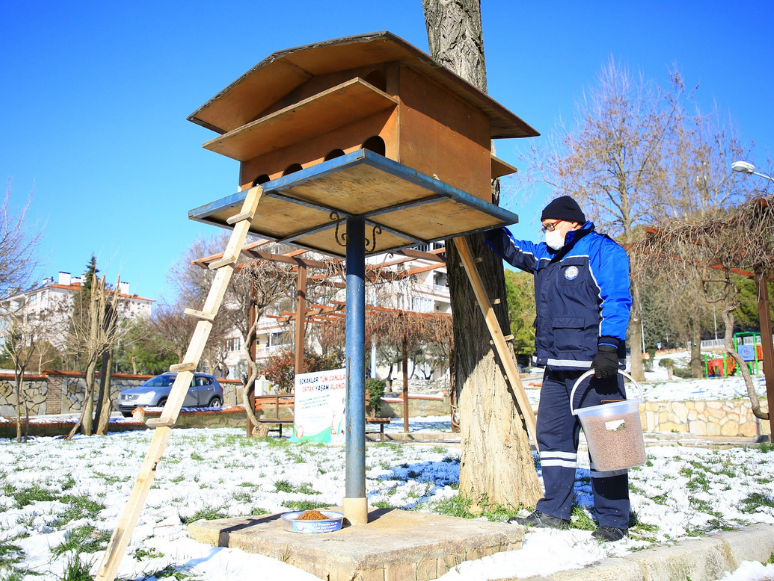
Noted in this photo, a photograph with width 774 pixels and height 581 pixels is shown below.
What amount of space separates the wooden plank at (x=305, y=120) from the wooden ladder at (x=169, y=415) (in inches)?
27.3

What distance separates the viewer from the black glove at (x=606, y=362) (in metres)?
3.37

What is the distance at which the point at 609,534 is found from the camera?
3354 mm

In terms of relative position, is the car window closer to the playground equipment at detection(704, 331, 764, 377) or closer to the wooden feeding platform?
the wooden feeding platform

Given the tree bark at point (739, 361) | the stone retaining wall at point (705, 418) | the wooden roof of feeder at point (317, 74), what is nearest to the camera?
the wooden roof of feeder at point (317, 74)

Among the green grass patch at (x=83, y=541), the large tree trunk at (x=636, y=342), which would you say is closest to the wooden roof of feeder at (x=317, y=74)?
the green grass patch at (x=83, y=541)

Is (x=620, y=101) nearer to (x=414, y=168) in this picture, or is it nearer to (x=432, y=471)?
(x=432, y=471)

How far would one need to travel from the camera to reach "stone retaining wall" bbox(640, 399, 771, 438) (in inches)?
448

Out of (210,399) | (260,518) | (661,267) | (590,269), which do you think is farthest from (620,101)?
(260,518)

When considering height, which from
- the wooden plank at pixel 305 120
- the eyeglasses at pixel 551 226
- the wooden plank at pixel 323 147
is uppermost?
the wooden plank at pixel 305 120

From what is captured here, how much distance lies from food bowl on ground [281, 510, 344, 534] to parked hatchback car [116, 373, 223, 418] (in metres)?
14.7

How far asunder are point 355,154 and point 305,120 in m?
0.73

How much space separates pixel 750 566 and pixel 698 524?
52 cm

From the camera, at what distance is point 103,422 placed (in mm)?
11453

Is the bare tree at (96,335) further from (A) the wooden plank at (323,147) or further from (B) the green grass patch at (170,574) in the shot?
(B) the green grass patch at (170,574)
